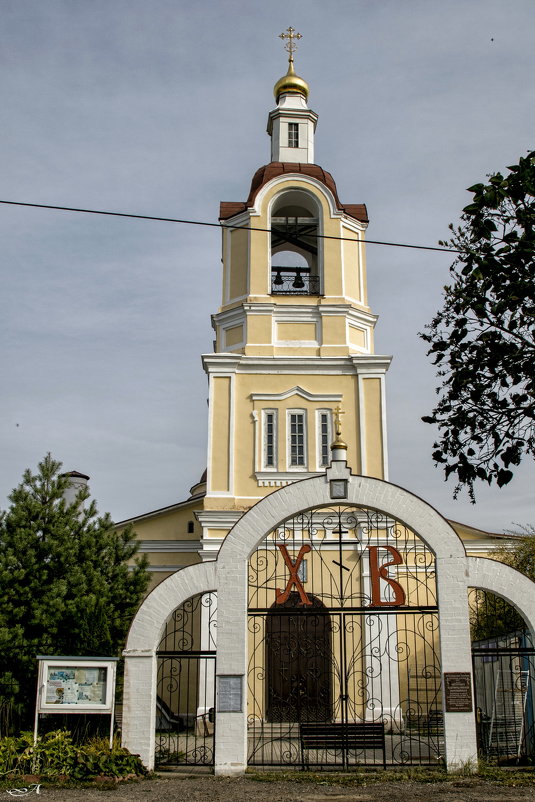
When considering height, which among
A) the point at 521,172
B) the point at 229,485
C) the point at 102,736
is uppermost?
the point at 521,172

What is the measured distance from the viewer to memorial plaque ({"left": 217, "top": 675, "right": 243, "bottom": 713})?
11.5m

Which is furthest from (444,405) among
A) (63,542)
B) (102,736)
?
(63,542)

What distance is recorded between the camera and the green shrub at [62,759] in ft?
35.3

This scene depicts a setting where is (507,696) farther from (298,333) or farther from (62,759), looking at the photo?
(298,333)

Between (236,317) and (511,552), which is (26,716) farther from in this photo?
(511,552)

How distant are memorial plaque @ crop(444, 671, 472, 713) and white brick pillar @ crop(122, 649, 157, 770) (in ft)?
Answer: 13.0

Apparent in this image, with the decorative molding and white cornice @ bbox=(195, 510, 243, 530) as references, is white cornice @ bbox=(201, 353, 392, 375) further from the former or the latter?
the decorative molding

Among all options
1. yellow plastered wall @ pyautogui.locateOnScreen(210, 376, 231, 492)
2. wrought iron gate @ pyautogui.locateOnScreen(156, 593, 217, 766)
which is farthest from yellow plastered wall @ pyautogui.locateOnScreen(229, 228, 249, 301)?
wrought iron gate @ pyautogui.locateOnScreen(156, 593, 217, 766)

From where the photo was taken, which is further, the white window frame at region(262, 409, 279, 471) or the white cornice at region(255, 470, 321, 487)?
the white window frame at region(262, 409, 279, 471)

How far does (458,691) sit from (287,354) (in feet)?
35.1

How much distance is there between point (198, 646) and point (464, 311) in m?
11.4

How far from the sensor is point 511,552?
805 inches

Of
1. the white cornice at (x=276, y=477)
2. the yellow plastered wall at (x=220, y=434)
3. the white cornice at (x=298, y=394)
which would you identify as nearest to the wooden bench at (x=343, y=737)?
the white cornice at (x=276, y=477)

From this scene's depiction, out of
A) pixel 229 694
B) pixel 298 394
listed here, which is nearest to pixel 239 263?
pixel 298 394
